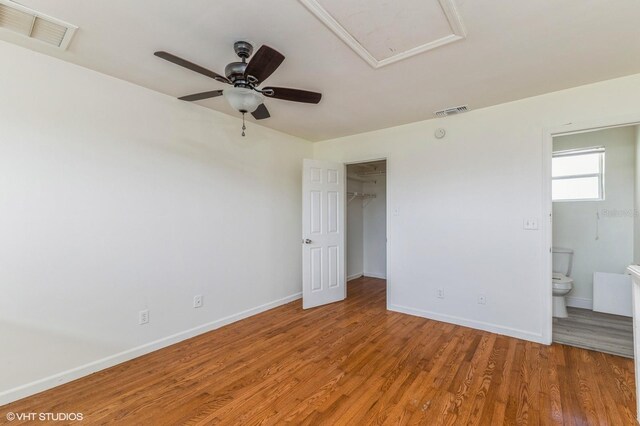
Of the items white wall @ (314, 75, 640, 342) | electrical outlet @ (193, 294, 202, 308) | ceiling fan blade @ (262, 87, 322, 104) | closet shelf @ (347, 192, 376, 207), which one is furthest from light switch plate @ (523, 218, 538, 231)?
electrical outlet @ (193, 294, 202, 308)

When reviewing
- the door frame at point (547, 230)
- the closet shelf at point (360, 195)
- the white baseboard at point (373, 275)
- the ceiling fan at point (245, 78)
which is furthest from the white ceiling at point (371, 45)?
the white baseboard at point (373, 275)

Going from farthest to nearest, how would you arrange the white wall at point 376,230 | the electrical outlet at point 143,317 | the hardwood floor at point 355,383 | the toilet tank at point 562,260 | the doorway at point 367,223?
1. the white wall at point 376,230
2. the doorway at point 367,223
3. the toilet tank at point 562,260
4. the electrical outlet at point 143,317
5. the hardwood floor at point 355,383

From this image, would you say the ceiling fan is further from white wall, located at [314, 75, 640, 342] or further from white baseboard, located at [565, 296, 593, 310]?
white baseboard, located at [565, 296, 593, 310]

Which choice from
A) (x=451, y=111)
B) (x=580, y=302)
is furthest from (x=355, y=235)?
(x=580, y=302)

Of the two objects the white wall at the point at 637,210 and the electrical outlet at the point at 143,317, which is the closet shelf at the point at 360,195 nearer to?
the white wall at the point at 637,210

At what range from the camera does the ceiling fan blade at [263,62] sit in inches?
62.4

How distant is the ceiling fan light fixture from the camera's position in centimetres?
186

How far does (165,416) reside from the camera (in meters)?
1.84

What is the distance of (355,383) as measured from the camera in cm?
218

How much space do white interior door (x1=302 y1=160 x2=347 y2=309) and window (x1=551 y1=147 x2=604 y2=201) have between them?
3.02 meters

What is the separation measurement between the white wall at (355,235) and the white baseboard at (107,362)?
96.4 inches

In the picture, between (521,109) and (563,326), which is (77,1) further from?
(563,326)

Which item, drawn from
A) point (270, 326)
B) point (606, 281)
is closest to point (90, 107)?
point (270, 326)

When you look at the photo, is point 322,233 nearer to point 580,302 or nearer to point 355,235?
point 355,235
